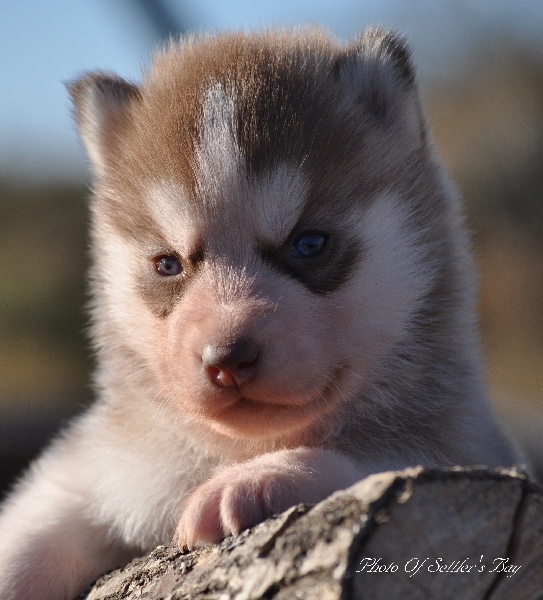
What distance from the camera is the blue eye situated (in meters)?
2.38

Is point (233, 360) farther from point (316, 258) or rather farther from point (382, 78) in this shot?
point (382, 78)

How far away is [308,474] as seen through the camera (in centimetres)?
203

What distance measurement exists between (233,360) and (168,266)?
58 cm

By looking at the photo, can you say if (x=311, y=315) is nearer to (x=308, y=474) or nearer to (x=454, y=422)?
(x=308, y=474)

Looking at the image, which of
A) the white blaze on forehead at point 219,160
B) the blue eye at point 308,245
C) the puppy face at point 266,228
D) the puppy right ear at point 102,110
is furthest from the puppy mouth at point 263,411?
the puppy right ear at point 102,110

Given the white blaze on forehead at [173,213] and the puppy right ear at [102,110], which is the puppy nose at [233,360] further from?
the puppy right ear at [102,110]

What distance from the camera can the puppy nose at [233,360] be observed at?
2.06 m

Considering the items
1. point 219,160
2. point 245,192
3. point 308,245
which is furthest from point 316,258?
point 219,160

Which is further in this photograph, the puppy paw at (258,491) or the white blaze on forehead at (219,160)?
the white blaze on forehead at (219,160)

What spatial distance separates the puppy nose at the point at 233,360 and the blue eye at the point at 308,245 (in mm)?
412

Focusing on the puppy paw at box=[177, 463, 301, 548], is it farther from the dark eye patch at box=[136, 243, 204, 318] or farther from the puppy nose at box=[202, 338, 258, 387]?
the dark eye patch at box=[136, 243, 204, 318]

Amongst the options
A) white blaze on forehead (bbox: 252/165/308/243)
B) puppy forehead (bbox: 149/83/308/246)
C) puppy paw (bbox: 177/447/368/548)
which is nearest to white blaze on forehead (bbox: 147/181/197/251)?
puppy forehead (bbox: 149/83/308/246)

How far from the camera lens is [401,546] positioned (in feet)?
4.80

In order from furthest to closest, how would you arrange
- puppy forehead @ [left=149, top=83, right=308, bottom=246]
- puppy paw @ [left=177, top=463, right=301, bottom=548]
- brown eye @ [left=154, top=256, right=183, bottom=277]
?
1. brown eye @ [left=154, top=256, right=183, bottom=277]
2. puppy forehead @ [left=149, top=83, right=308, bottom=246]
3. puppy paw @ [left=177, top=463, right=301, bottom=548]
